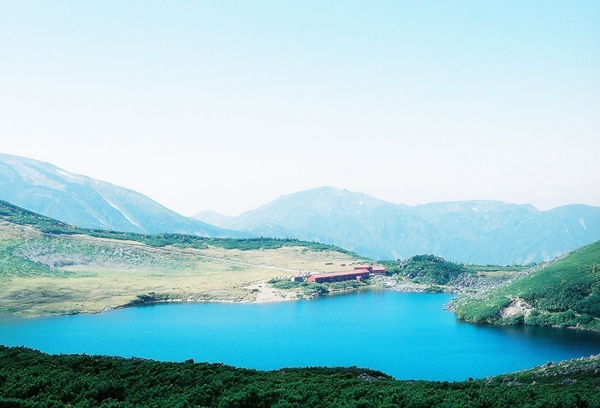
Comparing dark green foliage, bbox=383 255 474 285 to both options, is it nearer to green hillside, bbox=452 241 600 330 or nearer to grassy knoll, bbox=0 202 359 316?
grassy knoll, bbox=0 202 359 316

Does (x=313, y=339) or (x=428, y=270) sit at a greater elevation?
(x=428, y=270)

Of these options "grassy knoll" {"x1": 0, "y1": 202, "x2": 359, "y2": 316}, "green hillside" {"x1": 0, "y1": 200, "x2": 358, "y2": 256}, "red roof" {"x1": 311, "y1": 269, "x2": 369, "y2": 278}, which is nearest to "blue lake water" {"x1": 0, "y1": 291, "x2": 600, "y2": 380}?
"grassy knoll" {"x1": 0, "y1": 202, "x2": 359, "y2": 316}

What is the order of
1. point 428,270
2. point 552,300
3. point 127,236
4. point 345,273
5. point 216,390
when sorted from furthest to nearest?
point 127,236 → point 428,270 → point 345,273 → point 552,300 → point 216,390

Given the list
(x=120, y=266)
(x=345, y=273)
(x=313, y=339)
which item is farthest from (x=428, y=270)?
(x=120, y=266)

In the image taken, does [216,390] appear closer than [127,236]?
Yes

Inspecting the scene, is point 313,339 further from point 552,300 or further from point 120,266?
point 120,266

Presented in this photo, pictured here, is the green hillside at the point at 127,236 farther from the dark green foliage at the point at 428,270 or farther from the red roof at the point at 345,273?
the red roof at the point at 345,273
